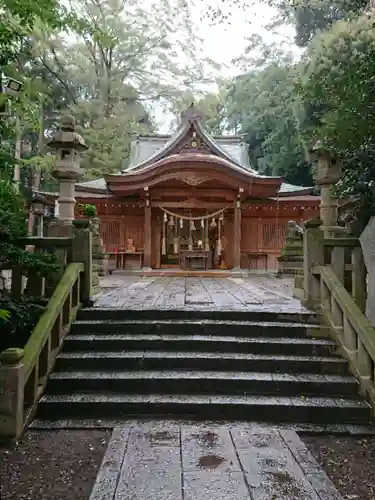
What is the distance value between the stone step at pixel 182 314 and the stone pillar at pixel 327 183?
1569mm

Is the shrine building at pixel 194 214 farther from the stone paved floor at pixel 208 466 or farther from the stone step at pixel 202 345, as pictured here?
the stone paved floor at pixel 208 466

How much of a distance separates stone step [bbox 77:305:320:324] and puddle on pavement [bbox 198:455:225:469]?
6.85ft

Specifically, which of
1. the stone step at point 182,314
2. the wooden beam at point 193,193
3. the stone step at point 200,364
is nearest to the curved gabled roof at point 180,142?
the wooden beam at point 193,193

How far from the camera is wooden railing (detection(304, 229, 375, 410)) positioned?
3.84 metres

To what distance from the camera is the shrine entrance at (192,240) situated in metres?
14.6

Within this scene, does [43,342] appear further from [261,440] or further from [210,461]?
[261,440]

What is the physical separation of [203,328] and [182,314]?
1.21 ft

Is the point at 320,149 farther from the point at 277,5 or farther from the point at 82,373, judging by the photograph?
the point at 277,5

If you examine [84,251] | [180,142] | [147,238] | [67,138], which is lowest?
[84,251]

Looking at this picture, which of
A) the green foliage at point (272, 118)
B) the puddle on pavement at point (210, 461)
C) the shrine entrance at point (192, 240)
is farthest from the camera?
the green foliage at point (272, 118)

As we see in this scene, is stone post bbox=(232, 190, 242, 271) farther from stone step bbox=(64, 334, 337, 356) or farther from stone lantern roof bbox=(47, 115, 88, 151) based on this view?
stone step bbox=(64, 334, 337, 356)

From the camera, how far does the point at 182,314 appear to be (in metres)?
4.86

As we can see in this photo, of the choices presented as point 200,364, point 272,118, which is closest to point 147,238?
point 200,364

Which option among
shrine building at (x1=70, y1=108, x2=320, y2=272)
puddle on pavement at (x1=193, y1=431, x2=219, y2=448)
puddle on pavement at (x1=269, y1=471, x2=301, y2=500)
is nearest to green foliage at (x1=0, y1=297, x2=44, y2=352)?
puddle on pavement at (x1=193, y1=431, x2=219, y2=448)
